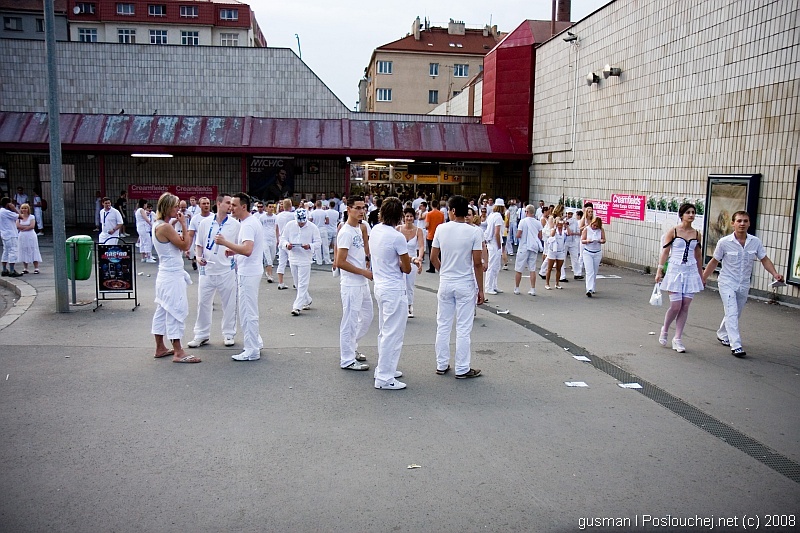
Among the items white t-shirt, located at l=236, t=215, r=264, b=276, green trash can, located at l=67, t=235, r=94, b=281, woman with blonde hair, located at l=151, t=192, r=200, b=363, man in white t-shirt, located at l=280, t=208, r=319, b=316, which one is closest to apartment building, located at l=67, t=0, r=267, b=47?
green trash can, located at l=67, t=235, r=94, b=281

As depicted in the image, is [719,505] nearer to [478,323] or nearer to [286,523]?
[286,523]

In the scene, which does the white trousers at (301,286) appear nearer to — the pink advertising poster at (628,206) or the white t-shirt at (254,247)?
the white t-shirt at (254,247)

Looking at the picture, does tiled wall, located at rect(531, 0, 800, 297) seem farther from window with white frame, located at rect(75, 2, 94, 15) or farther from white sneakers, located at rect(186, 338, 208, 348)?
window with white frame, located at rect(75, 2, 94, 15)

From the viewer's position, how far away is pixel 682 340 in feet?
29.8

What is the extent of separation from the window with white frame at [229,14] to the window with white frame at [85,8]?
45.1 feet

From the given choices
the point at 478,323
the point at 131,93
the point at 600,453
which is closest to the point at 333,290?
the point at 478,323

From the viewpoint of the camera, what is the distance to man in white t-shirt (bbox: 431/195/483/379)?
694 centimetres

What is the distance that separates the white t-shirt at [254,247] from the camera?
780 centimetres

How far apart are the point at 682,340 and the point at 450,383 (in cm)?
413

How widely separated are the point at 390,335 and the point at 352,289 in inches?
32.0

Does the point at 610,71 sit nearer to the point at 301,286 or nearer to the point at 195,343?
the point at 301,286

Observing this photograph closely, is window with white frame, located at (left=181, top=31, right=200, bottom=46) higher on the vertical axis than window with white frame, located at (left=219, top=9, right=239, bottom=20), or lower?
lower

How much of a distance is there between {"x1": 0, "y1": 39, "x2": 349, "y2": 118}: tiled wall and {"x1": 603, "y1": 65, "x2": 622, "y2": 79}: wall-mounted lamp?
1268cm

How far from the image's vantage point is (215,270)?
8125mm
